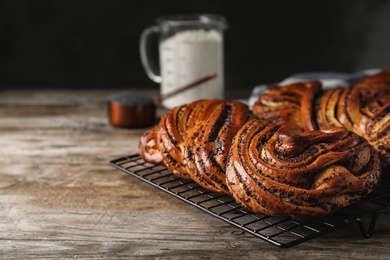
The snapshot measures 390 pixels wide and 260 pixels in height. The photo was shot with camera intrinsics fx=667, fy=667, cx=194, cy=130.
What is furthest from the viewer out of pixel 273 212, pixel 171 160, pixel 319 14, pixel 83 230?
pixel 319 14

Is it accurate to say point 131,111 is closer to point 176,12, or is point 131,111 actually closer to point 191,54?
point 191,54

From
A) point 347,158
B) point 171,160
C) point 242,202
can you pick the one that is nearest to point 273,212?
point 242,202

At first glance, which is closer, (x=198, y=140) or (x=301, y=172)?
(x=301, y=172)

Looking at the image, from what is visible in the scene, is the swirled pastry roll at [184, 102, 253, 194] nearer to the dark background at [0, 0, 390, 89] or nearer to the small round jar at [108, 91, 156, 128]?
the small round jar at [108, 91, 156, 128]

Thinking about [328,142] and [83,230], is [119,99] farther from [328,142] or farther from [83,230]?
[328,142]

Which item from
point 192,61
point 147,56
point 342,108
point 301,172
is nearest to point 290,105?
point 342,108

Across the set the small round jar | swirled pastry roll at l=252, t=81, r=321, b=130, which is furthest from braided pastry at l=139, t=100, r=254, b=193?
the small round jar

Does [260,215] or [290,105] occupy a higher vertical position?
[290,105]

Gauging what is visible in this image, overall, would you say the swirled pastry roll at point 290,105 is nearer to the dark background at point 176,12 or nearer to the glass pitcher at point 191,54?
the glass pitcher at point 191,54
